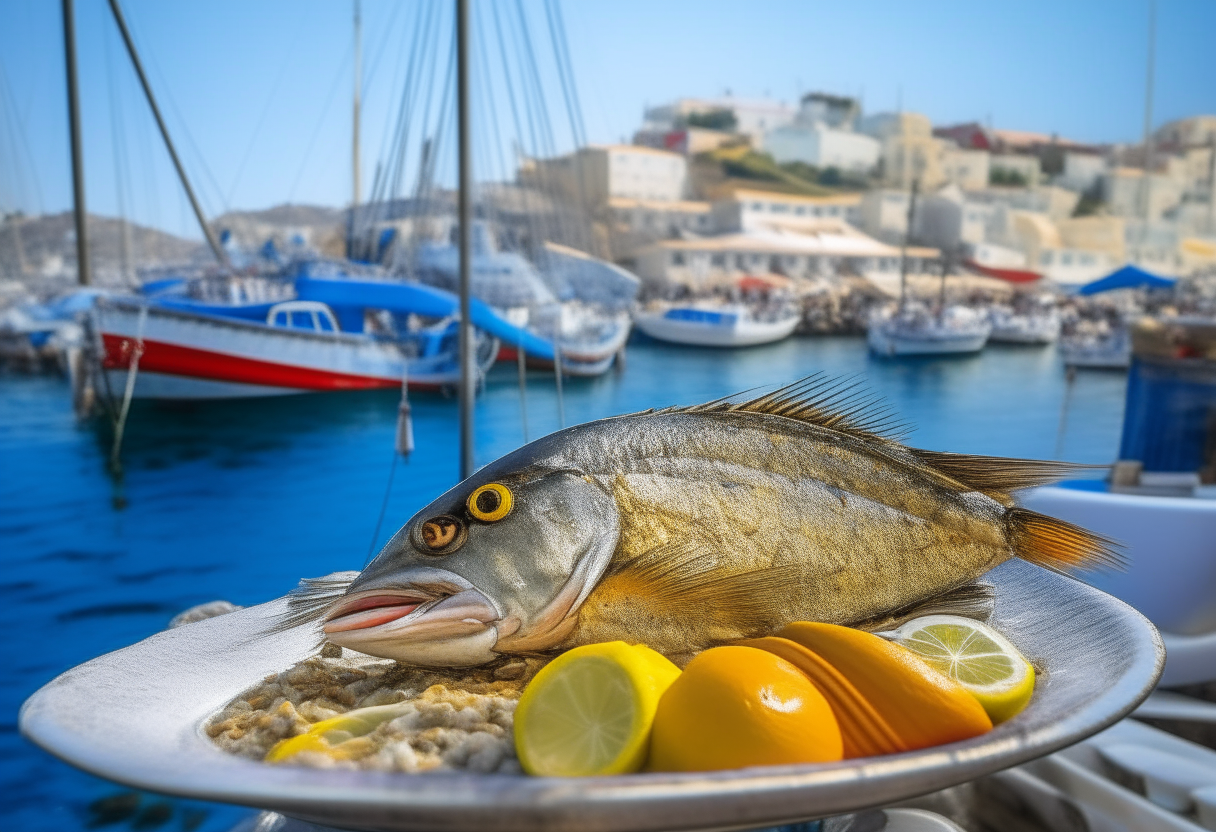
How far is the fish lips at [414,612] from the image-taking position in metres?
0.61

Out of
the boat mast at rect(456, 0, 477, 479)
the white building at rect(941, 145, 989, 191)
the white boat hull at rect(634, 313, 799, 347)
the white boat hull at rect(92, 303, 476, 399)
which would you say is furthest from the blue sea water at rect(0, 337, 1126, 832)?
the white building at rect(941, 145, 989, 191)

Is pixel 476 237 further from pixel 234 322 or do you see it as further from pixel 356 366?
pixel 234 322

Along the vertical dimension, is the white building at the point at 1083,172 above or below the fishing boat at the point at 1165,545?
above

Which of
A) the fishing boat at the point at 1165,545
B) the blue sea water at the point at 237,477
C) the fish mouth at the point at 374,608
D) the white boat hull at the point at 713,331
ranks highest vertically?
the fish mouth at the point at 374,608

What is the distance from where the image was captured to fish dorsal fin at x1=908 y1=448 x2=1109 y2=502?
724 mm

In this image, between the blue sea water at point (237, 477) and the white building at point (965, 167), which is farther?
the white building at point (965, 167)

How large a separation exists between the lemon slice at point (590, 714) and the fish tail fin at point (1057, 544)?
0.35 meters

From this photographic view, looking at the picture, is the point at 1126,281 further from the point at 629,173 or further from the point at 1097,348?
the point at 629,173

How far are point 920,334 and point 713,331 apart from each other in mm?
3449

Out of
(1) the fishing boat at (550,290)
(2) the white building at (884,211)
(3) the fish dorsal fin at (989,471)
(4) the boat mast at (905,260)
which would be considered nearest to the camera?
(3) the fish dorsal fin at (989,471)

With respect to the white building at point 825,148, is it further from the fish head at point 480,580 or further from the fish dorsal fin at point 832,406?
the fish head at point 480,580

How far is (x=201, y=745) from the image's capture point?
474mm

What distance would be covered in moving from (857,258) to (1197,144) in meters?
10.2

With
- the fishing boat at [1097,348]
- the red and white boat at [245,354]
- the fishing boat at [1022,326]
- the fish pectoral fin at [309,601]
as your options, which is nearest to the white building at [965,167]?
the fishing boat at [1022,326]
